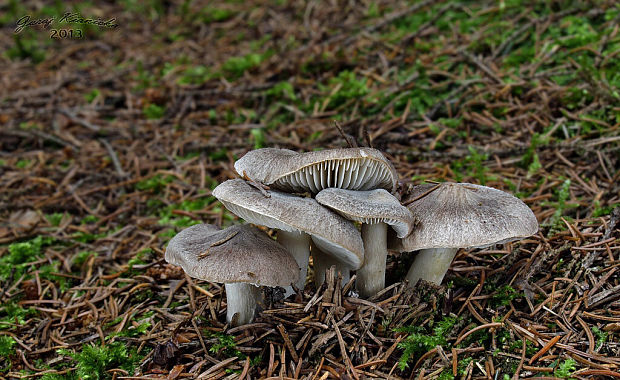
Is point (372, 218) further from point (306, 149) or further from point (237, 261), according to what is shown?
point (306, 149)

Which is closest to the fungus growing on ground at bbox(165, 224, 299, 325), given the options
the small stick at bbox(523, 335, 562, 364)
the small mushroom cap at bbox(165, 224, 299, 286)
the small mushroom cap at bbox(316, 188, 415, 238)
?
the small mushroom cap at bbox(165, 224, 299, 286)

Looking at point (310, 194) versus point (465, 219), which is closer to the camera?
point (465, 219)

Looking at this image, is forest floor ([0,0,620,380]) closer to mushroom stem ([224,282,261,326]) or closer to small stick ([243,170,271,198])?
mushroom stem ([224,282,261,326])

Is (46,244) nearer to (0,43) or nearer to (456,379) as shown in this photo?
(456,379)

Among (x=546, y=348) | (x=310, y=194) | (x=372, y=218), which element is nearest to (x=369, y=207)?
(x=372, y=218)

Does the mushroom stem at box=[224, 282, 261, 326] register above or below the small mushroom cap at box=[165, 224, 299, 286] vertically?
below

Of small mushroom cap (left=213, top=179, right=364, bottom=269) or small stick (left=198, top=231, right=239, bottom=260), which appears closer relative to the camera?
small mushroom cap (left=213, top=179, right=364, bottom=269)
